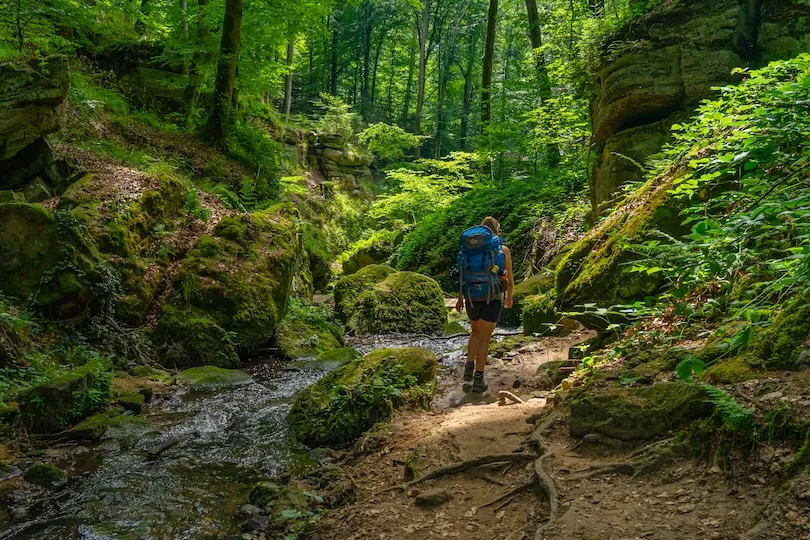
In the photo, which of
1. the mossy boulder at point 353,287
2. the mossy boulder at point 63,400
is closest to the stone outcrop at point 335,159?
the mossy boulder at point 353,287

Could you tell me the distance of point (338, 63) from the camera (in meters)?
43.7

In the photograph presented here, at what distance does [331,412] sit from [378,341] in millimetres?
5686

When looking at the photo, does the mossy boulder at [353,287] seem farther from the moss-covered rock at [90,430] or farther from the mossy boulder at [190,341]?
the moss-covered rock at [90,430]

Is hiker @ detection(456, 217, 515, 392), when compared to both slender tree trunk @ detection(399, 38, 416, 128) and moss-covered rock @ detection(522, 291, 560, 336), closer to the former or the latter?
moss-covered rock @ detection(522, 291, 560, 336)

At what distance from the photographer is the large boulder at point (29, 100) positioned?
27.5 feet

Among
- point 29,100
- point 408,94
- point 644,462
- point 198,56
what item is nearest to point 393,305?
point 29,100

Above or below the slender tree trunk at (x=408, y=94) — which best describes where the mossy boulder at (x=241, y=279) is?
below

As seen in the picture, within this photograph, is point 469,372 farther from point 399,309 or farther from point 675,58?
point 675,58

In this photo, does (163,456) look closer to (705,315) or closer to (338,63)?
(705,315)

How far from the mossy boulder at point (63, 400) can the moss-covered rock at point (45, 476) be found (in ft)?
3.09

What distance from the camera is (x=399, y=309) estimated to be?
12852 mm

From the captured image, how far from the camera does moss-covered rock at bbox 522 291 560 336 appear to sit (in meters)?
8.83

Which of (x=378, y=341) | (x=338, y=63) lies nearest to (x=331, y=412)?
(x=378, y=341)

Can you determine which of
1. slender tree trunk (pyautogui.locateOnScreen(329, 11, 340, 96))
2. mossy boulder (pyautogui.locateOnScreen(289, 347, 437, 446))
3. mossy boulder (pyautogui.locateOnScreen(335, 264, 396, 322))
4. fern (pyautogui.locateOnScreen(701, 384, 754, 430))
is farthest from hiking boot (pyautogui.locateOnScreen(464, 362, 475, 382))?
slender tree trunk (pyautogui.locateOnScreen(329, 11, 340, 96))
